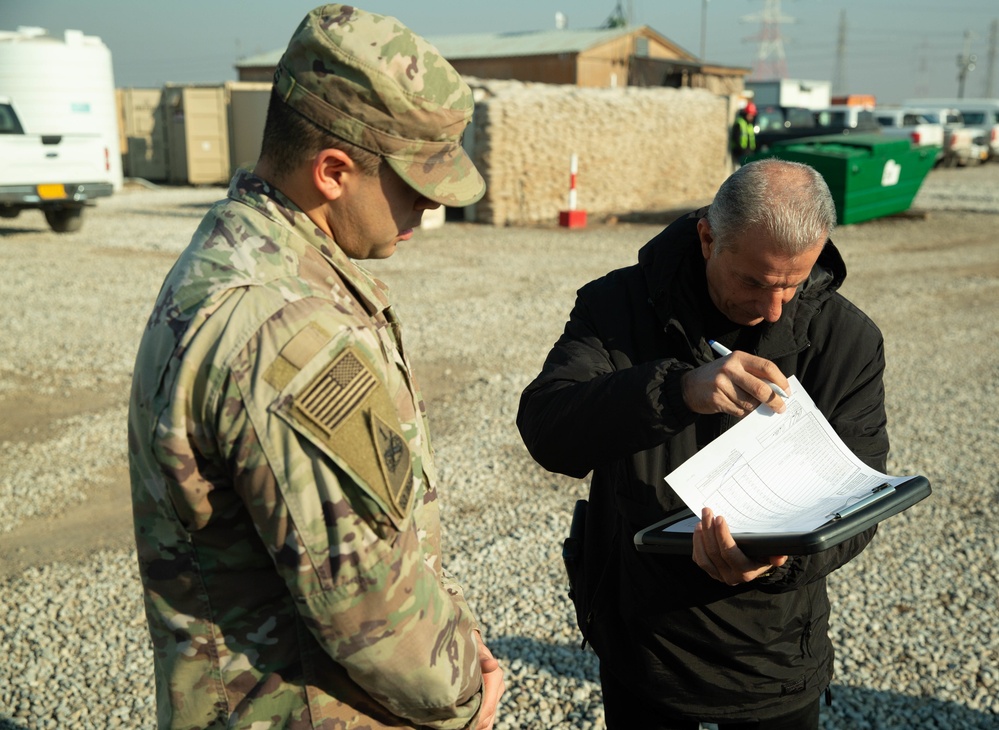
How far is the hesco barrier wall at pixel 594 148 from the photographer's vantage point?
14.9m

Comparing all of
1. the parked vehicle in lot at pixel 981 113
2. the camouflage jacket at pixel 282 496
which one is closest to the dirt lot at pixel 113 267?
the camouflage jacket at pixel 282 496

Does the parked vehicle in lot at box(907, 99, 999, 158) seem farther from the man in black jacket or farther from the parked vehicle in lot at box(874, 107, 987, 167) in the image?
the man in black jacket

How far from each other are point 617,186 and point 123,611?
1447cm

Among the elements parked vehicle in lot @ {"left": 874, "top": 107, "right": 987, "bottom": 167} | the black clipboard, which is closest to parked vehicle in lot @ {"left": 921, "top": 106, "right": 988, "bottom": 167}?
parked vehicle in lot @ {"left": 874, "top": 107, "right": 987, "bottom": 167}

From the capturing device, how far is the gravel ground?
337cm

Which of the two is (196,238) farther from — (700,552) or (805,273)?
(805,273)

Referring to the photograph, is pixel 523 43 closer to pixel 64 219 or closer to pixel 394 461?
pixel 64 219

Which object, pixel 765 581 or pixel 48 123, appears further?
pixel 48 123

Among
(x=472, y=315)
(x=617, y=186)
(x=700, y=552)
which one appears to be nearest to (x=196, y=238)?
(x=700, y=552)

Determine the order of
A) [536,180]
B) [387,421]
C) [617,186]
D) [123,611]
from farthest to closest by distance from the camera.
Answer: [617,186], [536,180], [123,611], [387,421]

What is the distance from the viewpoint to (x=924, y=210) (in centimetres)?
1738

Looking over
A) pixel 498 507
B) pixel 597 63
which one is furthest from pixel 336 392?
pixel 597 63

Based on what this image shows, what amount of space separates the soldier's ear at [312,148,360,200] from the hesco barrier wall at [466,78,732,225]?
13500mm

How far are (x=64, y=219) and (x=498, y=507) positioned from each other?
11845mm
